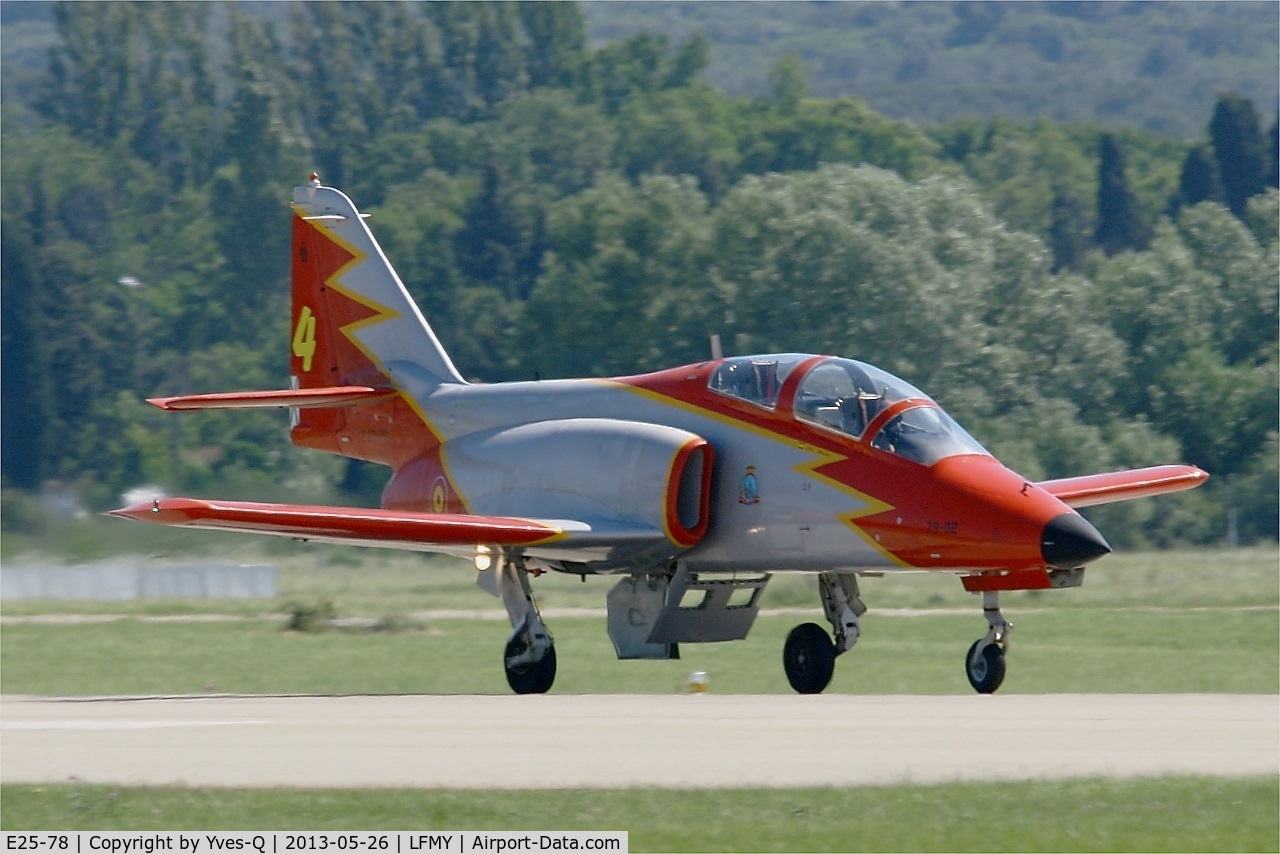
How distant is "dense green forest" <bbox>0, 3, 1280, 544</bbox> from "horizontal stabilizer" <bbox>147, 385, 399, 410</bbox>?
34.5 ft

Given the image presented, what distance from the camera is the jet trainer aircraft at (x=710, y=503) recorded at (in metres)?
15.1

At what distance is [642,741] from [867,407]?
14.7 ft

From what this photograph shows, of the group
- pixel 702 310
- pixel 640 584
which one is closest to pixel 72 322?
pixel 702 310

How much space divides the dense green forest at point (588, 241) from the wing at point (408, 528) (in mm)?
A: 14779

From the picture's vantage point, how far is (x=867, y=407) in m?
15.7

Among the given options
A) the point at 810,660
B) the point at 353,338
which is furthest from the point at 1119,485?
the point at 353,338

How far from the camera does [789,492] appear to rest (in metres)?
16.1

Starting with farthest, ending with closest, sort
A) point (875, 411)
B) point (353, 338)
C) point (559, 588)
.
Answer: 1. point (559, 588)
2. point (353, 338)
3. point (875, 411)

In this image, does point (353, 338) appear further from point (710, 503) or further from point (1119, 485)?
point (1119, 485)

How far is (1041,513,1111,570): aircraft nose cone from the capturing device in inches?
565

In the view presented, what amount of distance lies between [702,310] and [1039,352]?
10718mm

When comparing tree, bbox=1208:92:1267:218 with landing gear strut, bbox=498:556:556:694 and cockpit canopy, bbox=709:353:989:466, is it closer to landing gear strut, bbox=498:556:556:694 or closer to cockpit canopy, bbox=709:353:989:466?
cockpit canopy, bbox=709:353:989:466

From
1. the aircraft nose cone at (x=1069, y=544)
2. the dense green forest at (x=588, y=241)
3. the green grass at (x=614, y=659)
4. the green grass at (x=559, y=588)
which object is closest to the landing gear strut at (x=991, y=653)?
the aircraft nose cone at (x=1069, y=544)

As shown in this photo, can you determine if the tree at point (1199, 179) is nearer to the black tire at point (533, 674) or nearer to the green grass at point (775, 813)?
the black tire at point (533, 674)
